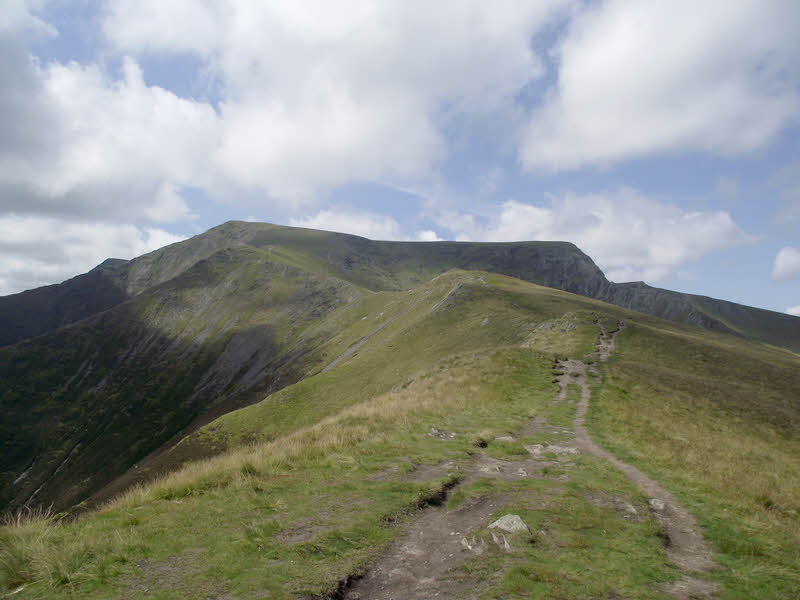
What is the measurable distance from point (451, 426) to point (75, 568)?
15.6 meters

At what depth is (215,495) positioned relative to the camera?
10391 millimetres

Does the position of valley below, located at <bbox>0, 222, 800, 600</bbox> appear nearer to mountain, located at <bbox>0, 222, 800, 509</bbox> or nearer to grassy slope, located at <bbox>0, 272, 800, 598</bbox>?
grassy slope, located at <bbox>0, 272, 800, 598</bbox>

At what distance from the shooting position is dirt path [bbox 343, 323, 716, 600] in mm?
6965

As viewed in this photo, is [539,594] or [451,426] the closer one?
[539,594]

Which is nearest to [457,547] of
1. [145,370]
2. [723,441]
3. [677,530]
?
[677,530]

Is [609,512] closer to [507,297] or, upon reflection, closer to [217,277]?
[507,297]

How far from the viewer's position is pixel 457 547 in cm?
851

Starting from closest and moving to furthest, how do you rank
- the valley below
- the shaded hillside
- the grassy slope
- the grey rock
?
1. the grassy slope
2. the valley below
3. the grey rock
4. the shaded hillside

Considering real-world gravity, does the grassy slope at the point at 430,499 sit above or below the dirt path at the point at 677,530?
above

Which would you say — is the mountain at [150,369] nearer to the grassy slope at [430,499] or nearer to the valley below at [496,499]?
the valley below at [496,499]

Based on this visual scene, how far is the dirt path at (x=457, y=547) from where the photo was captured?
6.96 meters

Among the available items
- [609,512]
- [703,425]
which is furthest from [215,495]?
[703,425]

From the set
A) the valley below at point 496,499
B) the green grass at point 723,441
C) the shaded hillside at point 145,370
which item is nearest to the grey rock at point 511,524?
the valley below at point 496,499

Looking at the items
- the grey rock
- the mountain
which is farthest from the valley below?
the mountain
